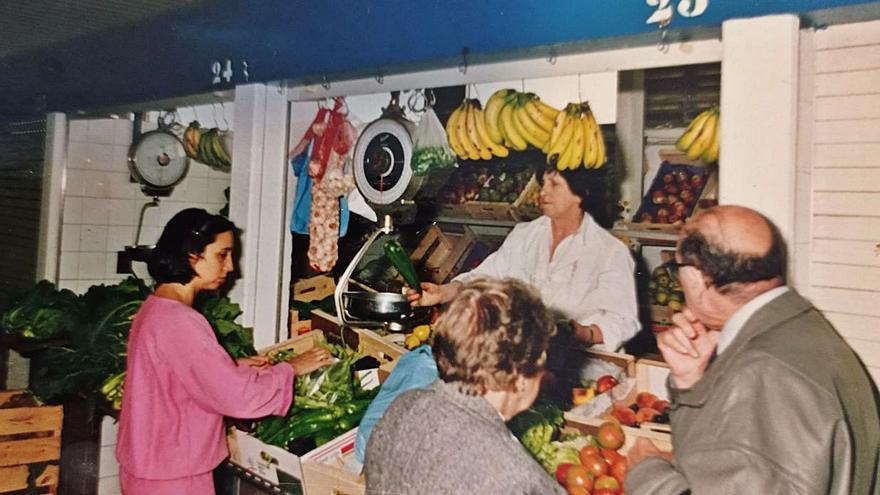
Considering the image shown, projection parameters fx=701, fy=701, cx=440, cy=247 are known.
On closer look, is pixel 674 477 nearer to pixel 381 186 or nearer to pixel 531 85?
pixel 531 85

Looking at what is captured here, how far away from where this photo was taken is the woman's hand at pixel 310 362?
122 inches

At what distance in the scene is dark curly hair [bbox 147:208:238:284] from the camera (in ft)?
9.43

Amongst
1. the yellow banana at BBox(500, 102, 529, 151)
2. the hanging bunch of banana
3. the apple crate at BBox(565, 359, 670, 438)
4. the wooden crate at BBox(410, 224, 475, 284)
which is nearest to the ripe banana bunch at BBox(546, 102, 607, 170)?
the yellow banana at BBox(500, 102, 529, 151)

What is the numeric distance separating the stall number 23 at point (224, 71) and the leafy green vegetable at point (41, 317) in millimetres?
1663

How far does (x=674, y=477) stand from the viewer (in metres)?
1.92

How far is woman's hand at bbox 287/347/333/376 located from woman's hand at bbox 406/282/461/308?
0.50 meters

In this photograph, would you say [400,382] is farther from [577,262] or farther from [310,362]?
[577,262]

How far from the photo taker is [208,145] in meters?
4.09

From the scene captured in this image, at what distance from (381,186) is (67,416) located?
7.74 ft

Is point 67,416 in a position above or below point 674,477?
below

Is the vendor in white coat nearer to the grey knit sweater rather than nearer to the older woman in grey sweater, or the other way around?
the older woman in grey sweater

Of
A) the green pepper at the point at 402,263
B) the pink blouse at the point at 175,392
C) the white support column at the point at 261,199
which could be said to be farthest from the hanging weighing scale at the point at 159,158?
the green pepper at the point at 402,263

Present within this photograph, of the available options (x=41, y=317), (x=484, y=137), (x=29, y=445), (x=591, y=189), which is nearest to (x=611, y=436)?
(x=591, y=189)

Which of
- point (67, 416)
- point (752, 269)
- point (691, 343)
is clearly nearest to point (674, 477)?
point (691, 343)
